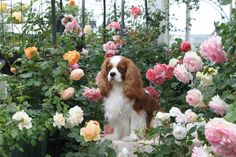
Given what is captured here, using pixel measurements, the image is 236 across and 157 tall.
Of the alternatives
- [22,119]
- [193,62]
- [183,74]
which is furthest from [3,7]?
[193,62]

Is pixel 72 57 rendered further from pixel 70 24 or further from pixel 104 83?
pixel 70 24

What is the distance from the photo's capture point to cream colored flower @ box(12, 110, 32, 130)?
6.03 ft

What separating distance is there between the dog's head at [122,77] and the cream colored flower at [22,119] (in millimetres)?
528

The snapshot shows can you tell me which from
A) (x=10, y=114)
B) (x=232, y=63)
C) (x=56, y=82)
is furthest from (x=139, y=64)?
(x=232, y=63)

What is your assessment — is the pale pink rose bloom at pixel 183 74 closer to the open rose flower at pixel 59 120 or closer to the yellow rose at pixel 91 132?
the yellow rose at pixel 91 132

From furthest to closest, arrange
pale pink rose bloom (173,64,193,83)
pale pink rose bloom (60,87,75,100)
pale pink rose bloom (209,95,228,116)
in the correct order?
1. pale pink rose bloom (60,87,75,100)
2. pale pink rose bloom (173,64,193,83)
3. pale pink rose bloom (209,95,228,116)

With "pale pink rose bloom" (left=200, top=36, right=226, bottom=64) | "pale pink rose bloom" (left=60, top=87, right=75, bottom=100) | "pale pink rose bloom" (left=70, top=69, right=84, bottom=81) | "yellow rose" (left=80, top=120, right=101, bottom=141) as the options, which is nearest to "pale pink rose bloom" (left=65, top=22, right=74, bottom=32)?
"pale pink rose bloom" (left=70, top=69, right=84, bottom=81)

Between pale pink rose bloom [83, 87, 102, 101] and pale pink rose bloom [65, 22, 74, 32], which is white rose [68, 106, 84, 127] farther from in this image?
pale pink rose bloom [65, 22, 74, 32]

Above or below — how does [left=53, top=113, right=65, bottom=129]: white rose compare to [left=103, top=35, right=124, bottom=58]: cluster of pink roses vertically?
below

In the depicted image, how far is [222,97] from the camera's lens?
51.0 inches

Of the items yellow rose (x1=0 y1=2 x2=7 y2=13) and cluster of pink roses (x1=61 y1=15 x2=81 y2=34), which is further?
yellow rose (x1=0 y1=2 x2=7 y2=13)

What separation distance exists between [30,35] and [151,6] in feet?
8.09

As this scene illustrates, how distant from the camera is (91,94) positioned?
2326 millimetres

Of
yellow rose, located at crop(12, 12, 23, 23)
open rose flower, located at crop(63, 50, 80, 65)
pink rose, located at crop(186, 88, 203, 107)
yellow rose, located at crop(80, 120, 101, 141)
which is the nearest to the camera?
pink rose, located at crop(186, 88, 203, 107)
